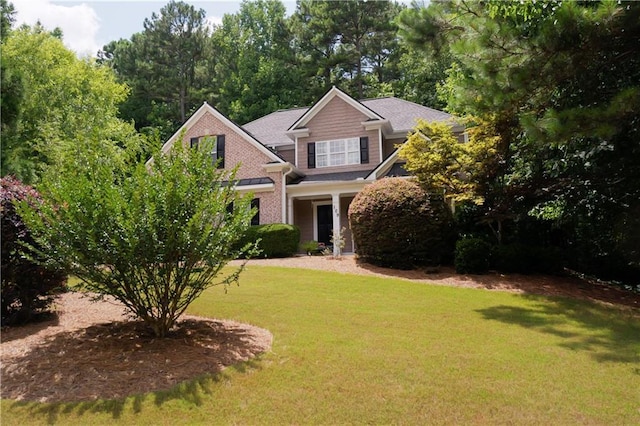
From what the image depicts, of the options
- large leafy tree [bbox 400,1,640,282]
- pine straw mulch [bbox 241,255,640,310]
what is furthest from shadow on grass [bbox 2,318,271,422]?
pine straw mulch [bbox 241,255,640,310]

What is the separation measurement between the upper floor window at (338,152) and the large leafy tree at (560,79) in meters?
8.33

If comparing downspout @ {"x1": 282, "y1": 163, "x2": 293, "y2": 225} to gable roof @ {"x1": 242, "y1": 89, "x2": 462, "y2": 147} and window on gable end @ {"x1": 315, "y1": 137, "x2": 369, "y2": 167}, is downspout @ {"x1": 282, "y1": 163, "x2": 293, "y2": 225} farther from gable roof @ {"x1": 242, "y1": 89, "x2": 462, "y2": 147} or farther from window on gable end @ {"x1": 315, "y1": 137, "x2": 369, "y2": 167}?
gable roof @ {"x1": 242, "y1": 89, "x2": 462, "y2": 147}

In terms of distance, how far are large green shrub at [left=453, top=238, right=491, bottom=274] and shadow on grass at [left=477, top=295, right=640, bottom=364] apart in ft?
7.67

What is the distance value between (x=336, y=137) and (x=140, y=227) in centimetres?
1576

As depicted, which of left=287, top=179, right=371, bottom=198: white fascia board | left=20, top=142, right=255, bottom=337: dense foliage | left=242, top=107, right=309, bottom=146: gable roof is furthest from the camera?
left=242, top=107, right=309, bottom=146: gable roof

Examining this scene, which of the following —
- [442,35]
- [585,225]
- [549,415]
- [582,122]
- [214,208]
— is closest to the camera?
[549,415]

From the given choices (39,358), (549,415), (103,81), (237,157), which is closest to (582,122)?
(549,415)

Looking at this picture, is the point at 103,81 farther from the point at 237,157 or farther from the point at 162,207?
the point at 162,207

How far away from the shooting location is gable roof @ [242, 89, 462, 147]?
809 inches

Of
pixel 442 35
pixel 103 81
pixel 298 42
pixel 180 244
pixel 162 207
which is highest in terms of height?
pixel 298 42

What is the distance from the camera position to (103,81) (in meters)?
28.5

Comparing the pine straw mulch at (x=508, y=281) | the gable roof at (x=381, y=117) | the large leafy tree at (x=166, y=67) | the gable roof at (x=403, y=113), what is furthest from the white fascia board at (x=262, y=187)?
the large leafy tree at (x=166, y=67)

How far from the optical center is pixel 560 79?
333 inches

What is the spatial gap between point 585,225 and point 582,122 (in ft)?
24.7
